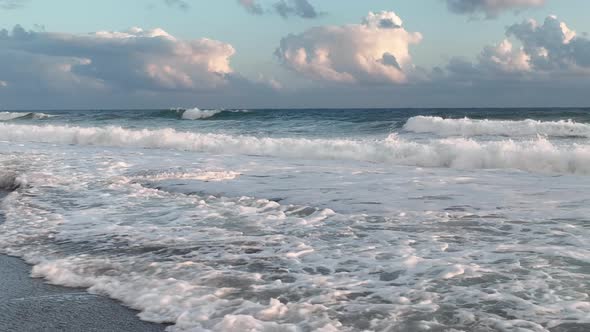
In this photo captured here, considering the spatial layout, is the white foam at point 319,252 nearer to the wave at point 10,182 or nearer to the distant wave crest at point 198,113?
the wave at point 10,182

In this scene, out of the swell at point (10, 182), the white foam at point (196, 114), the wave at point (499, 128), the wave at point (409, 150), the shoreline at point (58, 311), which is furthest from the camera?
the white foam at point (196, 114)

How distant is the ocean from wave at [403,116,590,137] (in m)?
10.6

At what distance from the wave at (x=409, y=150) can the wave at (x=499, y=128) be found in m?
6.43

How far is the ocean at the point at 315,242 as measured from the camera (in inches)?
141

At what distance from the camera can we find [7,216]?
7031mm

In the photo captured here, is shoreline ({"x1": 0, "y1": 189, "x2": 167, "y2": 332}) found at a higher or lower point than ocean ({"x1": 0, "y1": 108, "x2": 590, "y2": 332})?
lower

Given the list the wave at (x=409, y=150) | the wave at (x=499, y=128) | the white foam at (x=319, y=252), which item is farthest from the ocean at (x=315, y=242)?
the wave at (x=499, y=128)

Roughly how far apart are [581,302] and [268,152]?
14260 mm

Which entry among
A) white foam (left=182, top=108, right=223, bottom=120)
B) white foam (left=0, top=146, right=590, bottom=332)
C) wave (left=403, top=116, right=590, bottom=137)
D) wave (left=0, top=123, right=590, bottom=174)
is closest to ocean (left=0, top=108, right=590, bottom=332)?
white foam (left=0, top=146, right=590, bottom=332)

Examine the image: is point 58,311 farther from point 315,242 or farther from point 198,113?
point 198,113

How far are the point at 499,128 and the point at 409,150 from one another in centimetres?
931

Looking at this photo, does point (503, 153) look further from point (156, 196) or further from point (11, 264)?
point (11, 264)

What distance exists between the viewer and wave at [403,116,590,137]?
21844mm

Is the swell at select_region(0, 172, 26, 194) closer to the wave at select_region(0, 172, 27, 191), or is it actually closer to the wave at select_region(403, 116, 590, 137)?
the wave at select_region(0, 172, 27, 191)
